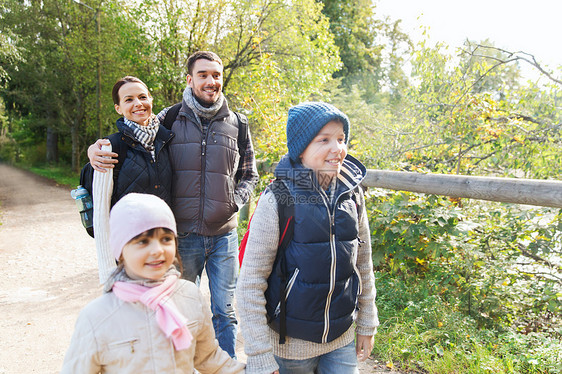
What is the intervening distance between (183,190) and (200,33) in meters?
11.9

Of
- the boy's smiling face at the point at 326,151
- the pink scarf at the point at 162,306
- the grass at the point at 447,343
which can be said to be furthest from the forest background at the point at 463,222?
the pink scarf at the point at 162,306

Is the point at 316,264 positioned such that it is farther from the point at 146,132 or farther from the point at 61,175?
the point at 61,175

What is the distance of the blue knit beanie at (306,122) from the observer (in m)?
1.68

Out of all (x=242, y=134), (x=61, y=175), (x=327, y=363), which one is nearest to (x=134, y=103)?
(x=242, y=134)

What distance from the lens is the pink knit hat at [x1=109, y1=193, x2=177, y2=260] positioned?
142 cm

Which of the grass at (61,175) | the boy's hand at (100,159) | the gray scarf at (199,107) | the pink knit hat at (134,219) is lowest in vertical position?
the grass at (61,175)

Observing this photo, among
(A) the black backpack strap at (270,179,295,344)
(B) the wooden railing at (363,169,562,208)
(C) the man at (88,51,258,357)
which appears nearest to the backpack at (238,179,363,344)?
(A) the black backpack strap at (270,179,295,344)

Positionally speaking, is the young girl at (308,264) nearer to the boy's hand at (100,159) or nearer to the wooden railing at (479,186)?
the boy's hand at (100,159)

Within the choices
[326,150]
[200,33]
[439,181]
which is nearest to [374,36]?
[200,33]

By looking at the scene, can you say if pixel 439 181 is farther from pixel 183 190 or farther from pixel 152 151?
pixel 152 151

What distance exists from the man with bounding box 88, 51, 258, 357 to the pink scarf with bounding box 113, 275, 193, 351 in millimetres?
1124

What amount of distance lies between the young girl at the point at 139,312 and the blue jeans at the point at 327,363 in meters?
0.45

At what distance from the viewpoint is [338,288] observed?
5.54 ft

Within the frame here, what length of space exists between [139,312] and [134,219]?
35cm
